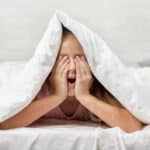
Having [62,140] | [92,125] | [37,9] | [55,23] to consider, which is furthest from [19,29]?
[62,140]

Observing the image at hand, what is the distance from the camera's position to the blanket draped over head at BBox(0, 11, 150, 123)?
1.08 meters

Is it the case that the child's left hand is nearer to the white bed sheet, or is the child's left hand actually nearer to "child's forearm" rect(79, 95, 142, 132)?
"child's forearm" rect(79, 95, 142, 132)

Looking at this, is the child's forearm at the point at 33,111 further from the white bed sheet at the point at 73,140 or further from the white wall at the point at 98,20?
the white wall at the point at 98,20

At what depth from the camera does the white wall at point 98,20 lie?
156 cm

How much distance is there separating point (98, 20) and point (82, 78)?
1.70 ft

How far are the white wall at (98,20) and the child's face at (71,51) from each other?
0.45 m

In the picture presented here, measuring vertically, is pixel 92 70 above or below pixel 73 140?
above

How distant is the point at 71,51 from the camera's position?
1.13 m

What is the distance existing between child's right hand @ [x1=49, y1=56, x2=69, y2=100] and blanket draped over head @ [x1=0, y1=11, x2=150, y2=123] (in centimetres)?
2

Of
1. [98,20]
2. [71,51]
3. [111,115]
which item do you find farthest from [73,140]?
[98,20]

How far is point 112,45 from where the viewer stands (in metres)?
1.58

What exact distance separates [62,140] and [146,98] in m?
0.29

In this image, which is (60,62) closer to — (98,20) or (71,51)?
(71,51)

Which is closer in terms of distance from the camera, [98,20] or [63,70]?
[63,70]
